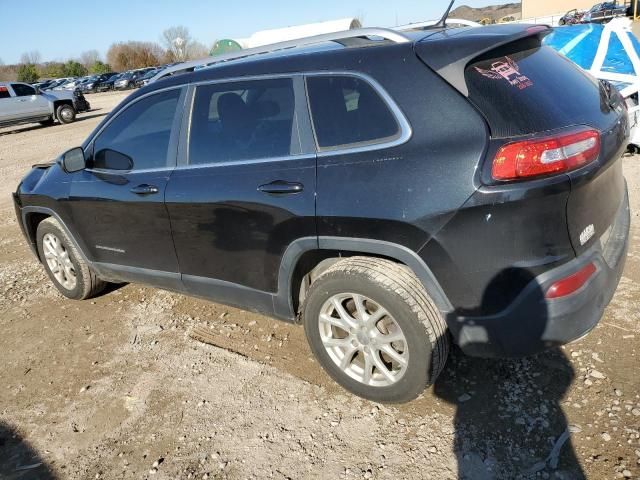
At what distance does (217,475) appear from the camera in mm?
2443

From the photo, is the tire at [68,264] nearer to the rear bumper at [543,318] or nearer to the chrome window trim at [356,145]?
the chrome window trim at [356,145]

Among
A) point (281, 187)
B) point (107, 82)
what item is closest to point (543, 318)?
point (281, 187)

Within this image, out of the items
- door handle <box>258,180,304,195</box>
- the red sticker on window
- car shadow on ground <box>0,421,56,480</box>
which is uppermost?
the red sticker on window

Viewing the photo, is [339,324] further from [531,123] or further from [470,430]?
[531,123]

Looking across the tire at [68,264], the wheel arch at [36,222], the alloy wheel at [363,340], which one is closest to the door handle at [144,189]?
the wheel arch at [36,222]

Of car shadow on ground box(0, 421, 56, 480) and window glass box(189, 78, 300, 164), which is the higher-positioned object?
window glass box(189, 78, 300, 164)

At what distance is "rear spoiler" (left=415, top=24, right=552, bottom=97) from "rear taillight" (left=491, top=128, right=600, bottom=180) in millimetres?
329

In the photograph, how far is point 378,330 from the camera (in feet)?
8.61

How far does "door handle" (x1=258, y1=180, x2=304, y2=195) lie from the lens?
2.57m

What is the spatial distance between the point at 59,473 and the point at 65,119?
2100 centimetres

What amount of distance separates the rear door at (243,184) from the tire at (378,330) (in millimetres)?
302

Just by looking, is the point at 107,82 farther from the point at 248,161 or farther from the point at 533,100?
the point at 533,100

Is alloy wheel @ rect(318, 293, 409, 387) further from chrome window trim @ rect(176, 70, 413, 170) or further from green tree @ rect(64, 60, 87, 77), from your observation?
green tree @ rect(64, 60, 87, 77)

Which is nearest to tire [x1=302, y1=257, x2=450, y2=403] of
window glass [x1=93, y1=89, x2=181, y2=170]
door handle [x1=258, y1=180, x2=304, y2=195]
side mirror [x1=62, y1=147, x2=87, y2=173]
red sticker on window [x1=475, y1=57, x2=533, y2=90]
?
door handle [x1=258, y1=180, x2=304, y2=195]
